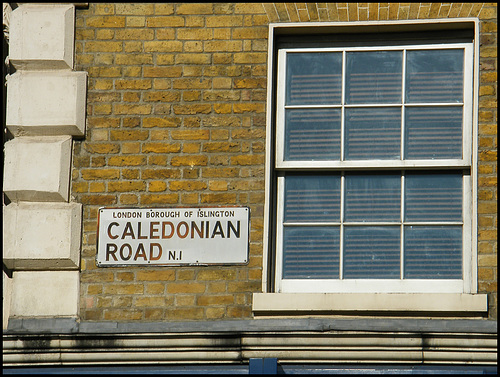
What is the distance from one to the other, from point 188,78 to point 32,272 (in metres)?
1.72

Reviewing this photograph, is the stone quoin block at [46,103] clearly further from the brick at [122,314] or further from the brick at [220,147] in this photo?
the brick at [122,314]

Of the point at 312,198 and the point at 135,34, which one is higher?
the point at 135,34

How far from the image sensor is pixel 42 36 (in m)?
6.82

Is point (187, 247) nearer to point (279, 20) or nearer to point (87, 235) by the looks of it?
point (87, 235)

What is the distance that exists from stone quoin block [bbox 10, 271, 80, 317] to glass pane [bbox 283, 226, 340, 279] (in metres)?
1.44

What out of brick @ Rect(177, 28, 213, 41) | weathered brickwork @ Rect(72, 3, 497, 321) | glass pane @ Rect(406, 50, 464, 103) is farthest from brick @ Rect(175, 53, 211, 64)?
glass pane @ Rect(406, 50, 464, 103)

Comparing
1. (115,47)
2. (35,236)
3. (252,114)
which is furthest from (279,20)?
(35,236)

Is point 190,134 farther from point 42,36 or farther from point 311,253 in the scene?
point 42,36

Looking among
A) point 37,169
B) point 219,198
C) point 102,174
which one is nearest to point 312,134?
point 219,198

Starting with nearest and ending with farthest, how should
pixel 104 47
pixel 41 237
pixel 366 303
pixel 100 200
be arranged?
1. pixel 366 303
2. pixel 41 237
3. pixel 100 200
4. pixel 104 47

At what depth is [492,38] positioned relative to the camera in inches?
259

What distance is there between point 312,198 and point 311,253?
38 centimetres

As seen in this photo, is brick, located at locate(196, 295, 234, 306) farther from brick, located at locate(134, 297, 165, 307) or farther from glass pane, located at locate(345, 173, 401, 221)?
glass pane, located at locate(345, 173, 401, 221)

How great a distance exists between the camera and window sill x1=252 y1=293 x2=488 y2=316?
6191mm
